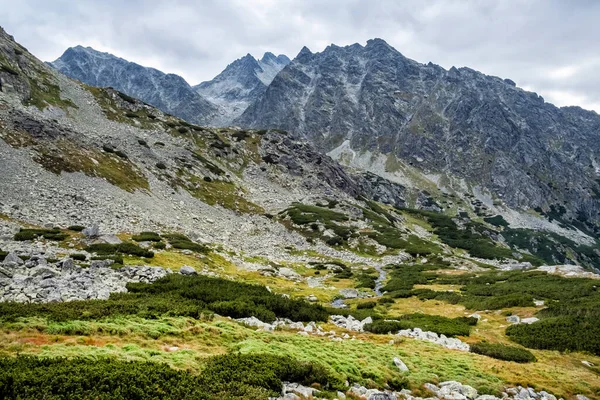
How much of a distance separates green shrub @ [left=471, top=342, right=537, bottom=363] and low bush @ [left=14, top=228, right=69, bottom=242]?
38.2m

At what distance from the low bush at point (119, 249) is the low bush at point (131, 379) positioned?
26.6m

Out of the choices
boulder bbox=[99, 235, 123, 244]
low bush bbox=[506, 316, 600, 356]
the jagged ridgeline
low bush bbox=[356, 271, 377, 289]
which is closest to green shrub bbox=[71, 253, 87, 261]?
the jagged ridgeline

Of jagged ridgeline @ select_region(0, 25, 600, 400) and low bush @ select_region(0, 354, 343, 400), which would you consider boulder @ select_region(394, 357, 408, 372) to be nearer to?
jagged ridgeline @ select_region(0, 25, 600, 400)

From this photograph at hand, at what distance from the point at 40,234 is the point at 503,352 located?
1629 inches

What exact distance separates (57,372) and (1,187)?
4752cm

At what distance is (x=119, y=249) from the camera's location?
37.0 m

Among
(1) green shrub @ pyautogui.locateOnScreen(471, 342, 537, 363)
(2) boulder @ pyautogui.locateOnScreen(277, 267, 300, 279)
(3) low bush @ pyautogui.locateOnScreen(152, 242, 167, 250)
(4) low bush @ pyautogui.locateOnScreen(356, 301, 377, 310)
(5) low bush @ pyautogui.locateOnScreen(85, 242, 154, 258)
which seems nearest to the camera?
(1) green shrub @ pyautogui.locateOnScreen(471, 342, 537, 363)

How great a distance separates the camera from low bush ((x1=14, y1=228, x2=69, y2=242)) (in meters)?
35.3

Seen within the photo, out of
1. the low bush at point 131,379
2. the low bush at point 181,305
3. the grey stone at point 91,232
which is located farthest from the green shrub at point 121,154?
the low bush at point 131,379

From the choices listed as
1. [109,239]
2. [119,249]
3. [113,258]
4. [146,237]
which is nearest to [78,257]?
[113,258]

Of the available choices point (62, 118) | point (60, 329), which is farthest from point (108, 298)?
point (62, 118)

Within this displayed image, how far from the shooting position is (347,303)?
132 ft

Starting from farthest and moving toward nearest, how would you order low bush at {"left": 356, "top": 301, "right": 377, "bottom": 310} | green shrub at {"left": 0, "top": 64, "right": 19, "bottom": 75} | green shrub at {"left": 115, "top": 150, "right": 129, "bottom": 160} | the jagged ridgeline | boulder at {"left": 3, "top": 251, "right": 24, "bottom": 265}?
green shrub at {"left": 0, "top": 64, "right": 19, "bottom": 75}
green shrub at {"left": 115, "top": 150, "right": 129, "bottom": 160}
low bush at {"left": 356, "top": 301, "right": 377, "bottom": 310}
boulder at {"left": 3, "top": 251, "right": 24, "bottom": 265}
the jagged ridgeline

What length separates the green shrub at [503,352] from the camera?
21328 millimetres
